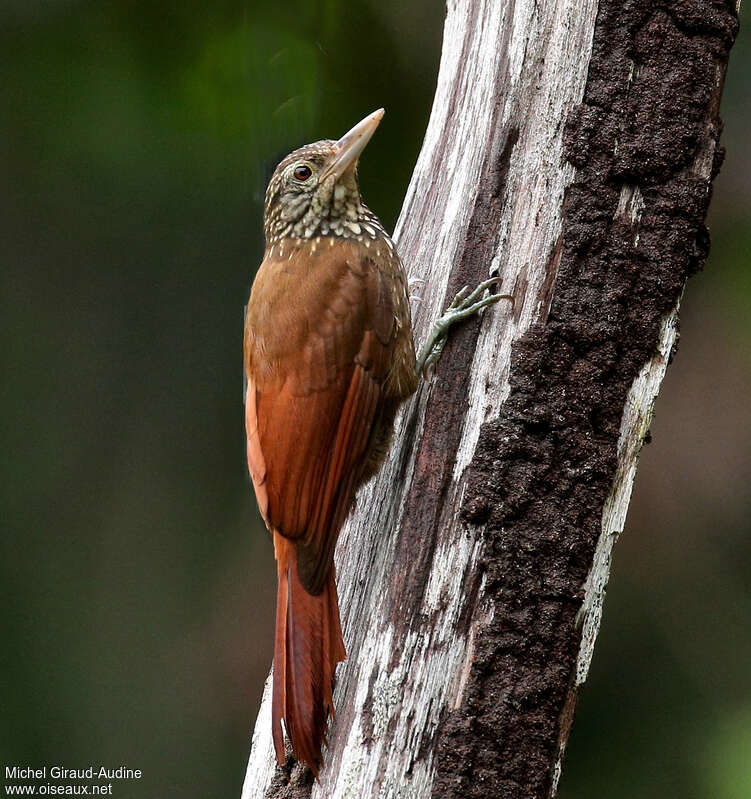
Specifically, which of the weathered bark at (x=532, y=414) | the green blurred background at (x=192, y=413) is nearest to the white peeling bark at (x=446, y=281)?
the weathered bark at (x=532, y=414)

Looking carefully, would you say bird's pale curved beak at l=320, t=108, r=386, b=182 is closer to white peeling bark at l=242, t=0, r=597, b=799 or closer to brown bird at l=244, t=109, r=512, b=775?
brown bird at l=244, t=109, r=512, b=775

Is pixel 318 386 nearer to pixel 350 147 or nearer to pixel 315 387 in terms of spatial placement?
pixel 315 387

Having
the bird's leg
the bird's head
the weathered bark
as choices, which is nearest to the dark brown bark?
the weathered bark

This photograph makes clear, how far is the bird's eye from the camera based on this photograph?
2930mm

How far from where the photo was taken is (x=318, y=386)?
8.30ft

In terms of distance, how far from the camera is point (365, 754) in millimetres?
2107

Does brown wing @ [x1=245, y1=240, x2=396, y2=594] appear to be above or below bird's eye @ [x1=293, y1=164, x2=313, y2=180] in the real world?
below

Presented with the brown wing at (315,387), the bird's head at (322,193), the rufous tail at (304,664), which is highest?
the bird's head at (322,193)

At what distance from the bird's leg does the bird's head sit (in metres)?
0.47

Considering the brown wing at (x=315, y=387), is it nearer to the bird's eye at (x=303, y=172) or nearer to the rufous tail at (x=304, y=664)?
the rufous tail at (x=304, y=664)

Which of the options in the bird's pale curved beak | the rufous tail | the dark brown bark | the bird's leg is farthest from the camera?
the bird's pale curved beak

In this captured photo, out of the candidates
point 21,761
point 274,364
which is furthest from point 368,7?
point 21,761

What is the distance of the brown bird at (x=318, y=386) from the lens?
2234mm

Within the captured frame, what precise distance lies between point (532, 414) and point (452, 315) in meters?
0.38
